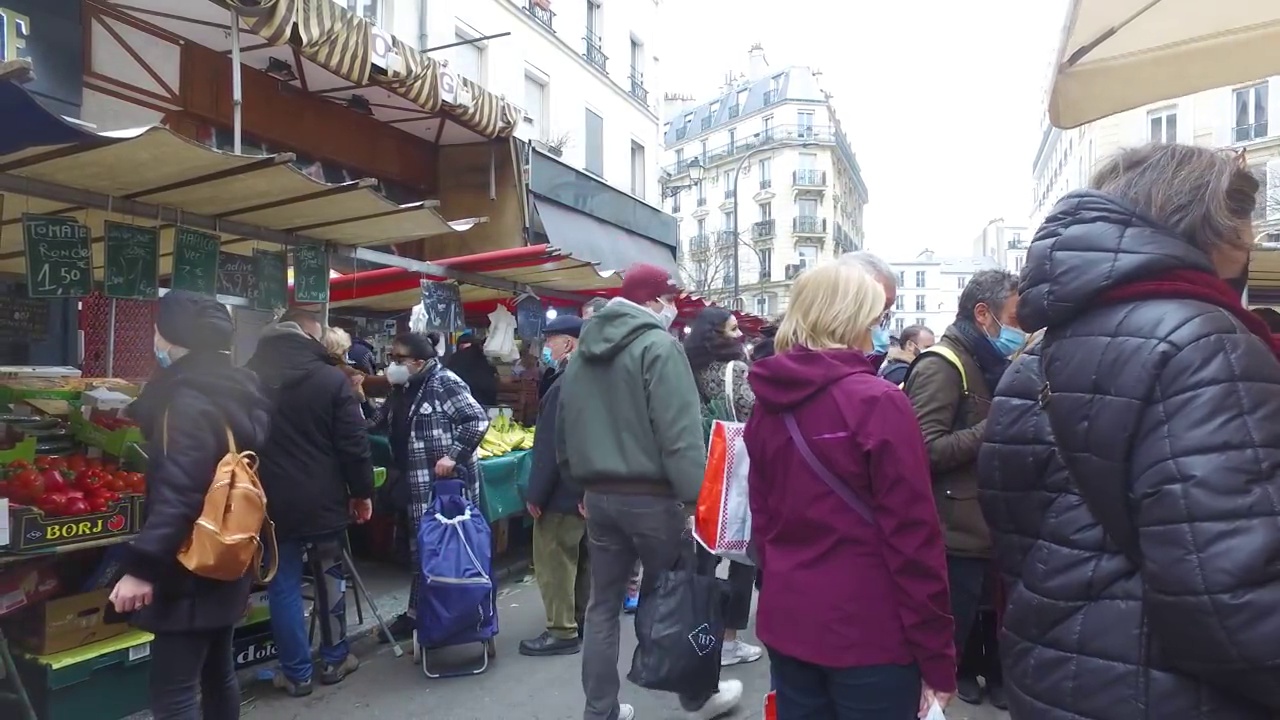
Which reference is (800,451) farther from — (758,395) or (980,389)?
(980,389)

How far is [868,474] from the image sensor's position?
216cm

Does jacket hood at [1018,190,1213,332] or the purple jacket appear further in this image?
the purple jacket

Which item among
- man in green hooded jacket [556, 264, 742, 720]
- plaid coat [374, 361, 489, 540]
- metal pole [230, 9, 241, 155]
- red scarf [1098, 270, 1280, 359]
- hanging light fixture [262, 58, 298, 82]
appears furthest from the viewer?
hanging light fixture [262, 58, 298, 82]

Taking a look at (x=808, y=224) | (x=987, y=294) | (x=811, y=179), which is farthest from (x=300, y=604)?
(x=811, y=179)

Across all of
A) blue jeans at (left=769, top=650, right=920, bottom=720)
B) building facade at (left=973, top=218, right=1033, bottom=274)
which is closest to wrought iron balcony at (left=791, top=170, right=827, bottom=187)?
building facade at (left=973, top=218, right=1033, bottom=274)

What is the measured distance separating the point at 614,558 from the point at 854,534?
5.19 feet

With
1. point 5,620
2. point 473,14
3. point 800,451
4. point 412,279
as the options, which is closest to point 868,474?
point 800,451

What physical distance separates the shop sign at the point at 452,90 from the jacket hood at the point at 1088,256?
7.77 meters

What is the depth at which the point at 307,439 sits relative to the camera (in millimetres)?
4352

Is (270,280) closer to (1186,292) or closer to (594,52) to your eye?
(1186,292)

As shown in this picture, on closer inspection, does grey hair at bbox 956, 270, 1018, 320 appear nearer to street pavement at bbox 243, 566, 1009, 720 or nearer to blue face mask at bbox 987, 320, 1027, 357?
blue face mask at bbox 987, 320, 1027, 357

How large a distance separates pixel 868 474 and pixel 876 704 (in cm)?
60

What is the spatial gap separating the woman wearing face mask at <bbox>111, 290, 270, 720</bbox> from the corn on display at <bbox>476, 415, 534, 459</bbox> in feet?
10.5

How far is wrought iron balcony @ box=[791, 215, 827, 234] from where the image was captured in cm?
5731
